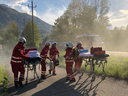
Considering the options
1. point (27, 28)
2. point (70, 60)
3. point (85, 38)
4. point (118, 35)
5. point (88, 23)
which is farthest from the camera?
point (27, 28)

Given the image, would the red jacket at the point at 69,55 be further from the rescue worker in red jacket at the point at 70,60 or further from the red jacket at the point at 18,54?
the red jacket at the point at 18,54

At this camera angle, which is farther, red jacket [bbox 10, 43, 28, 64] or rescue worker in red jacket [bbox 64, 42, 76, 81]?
rescue worker in red jacket [bbox 64, 42, 76, 81]

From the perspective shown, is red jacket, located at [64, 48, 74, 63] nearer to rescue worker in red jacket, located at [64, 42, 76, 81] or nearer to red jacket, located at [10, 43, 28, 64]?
rescue worker in red jacket, located at [64, 42, 76, 81]

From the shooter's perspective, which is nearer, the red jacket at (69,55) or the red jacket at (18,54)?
the red jacket at (18,54)

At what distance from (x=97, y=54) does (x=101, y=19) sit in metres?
25.1

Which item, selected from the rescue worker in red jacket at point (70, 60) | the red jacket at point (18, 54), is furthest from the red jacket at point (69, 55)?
the red jacket at point (18, 54)

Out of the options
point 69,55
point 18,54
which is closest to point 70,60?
point 69,55

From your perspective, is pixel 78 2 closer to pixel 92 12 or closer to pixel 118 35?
pixel 92 12

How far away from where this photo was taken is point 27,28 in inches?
2172

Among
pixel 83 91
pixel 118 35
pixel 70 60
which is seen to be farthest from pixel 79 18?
pixel 118 35

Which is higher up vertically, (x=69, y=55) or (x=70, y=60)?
(x=69, y=55)

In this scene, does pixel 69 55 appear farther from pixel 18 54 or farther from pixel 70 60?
Answer: pixel 18 54

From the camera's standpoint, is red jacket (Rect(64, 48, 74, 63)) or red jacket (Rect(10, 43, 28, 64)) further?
red jacket (Rect(64, 48, 74, 63))

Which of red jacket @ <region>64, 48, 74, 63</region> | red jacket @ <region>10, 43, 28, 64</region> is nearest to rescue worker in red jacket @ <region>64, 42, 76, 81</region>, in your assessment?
red jacket @ <region>64, 48, 74, 63</region>
